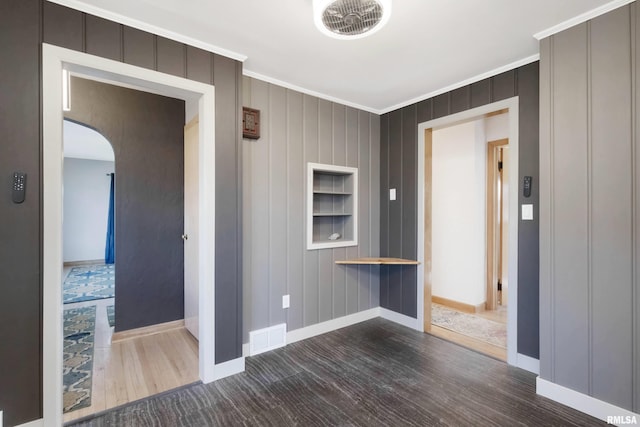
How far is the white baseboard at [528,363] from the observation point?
231cm

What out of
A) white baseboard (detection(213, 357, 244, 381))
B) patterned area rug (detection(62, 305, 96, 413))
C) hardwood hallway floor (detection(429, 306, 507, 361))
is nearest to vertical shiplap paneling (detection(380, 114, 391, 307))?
hardwood hallway floor (detection(429, 306, 507, 361))

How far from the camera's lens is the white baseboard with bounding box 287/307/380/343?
9.61ft

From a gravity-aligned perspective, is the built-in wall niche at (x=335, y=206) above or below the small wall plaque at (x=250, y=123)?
below

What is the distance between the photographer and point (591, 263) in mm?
1833

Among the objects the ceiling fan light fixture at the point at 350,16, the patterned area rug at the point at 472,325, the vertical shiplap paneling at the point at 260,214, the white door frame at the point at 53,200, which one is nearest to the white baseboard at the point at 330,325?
the vertical shiplap paneling at the point at 260,214

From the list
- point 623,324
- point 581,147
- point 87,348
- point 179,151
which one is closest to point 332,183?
point 179,151

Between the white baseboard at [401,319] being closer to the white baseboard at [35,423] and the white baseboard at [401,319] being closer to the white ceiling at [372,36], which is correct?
the white ceiling at [372,36]

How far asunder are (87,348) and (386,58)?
12.0 feet

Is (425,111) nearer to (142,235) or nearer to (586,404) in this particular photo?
(586,404)

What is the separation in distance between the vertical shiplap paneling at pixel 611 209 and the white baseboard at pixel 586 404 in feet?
0.14

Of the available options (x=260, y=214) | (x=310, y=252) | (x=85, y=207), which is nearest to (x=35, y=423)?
(x=260, y=214)

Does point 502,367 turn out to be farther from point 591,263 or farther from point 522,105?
point 522,105

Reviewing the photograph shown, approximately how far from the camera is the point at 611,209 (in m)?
1.77

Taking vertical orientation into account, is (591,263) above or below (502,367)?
above
